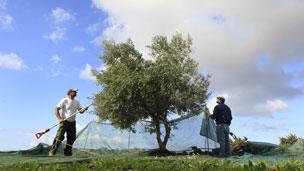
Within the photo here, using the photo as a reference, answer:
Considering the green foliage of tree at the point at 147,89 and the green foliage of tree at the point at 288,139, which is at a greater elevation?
the green foliage of tree at the point at 147,89

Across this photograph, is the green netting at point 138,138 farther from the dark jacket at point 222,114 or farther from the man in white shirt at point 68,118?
the man in white shirt at point 68,118

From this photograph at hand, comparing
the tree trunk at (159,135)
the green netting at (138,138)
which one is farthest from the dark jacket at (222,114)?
the tree trunk at (159,135)

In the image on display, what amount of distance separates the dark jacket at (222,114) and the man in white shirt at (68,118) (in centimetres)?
479

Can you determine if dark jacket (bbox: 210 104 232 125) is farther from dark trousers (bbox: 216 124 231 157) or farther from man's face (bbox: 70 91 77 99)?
man's face (bbox: 70 91 77 99)

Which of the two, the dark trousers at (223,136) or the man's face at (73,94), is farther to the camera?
the dark trousers at (223,136)

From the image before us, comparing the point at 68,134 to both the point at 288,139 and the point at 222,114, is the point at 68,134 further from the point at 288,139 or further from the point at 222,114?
the point at 288,139

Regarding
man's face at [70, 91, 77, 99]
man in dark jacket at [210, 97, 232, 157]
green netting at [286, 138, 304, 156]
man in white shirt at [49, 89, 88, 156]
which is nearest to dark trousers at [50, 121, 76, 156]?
man in white shirt at [49, 89, 88, 156]

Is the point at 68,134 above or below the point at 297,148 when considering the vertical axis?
above

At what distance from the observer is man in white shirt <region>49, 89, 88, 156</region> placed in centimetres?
1777

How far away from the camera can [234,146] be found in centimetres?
2433

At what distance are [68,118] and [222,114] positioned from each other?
546cm

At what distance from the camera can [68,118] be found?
58.2 ft

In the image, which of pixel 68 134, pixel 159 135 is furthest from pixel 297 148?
pixel 68 134

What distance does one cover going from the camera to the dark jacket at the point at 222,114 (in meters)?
19.4
